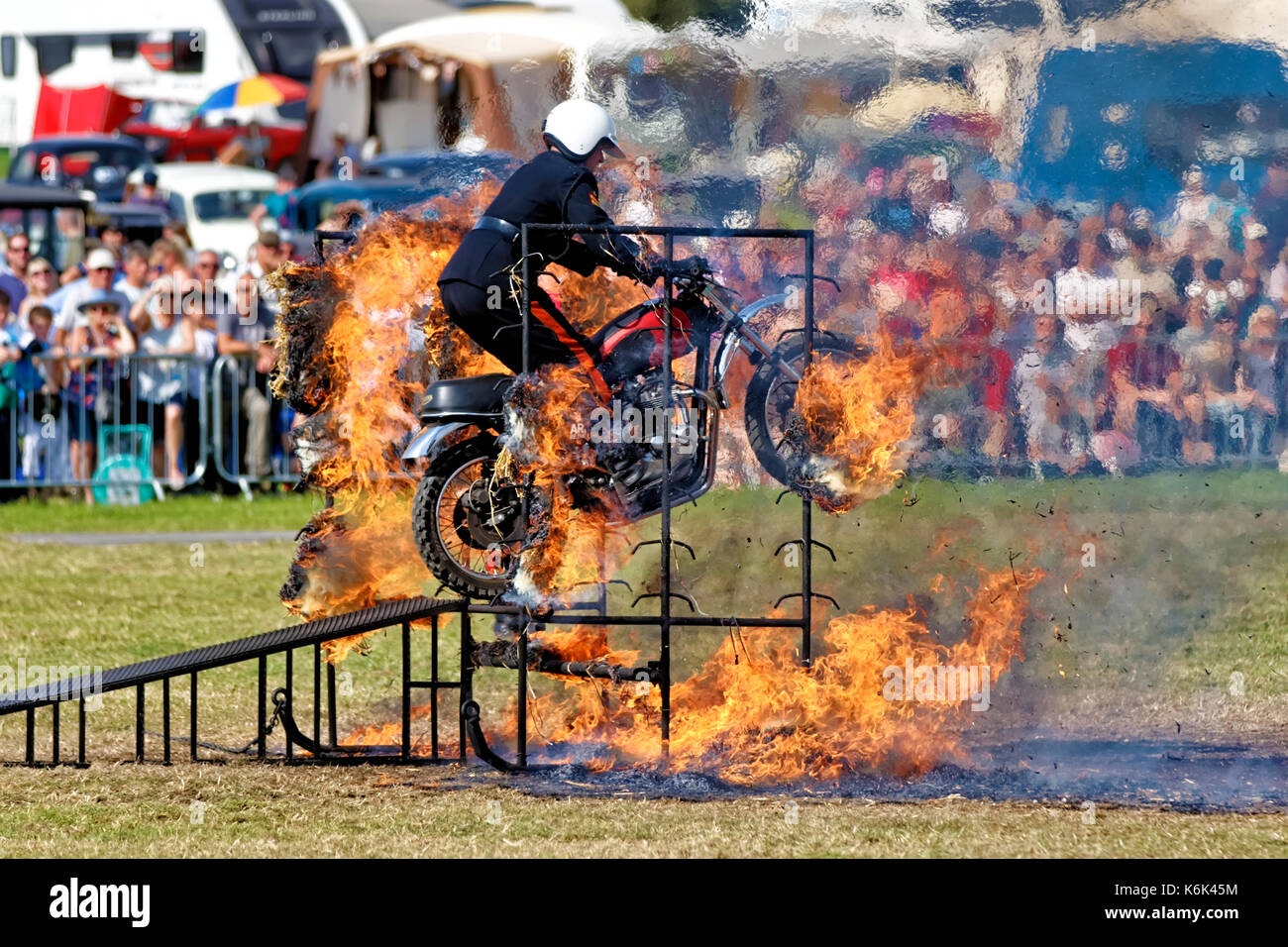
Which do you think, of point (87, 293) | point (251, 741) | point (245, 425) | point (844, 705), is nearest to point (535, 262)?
point (844, 705)

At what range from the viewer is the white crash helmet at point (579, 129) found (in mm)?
8734

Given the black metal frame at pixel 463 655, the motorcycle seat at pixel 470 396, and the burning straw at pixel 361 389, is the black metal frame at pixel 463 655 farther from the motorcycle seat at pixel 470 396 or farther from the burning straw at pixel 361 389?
the burning straw at pixel 361 389

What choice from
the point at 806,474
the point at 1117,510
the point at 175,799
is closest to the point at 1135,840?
the point at 806,474

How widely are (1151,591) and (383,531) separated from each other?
6147 millimetres

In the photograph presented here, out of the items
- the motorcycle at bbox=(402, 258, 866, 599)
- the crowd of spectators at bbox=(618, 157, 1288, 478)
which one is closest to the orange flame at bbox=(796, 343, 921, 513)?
the motorcycle at bbox=(402, 258, 866, 599)

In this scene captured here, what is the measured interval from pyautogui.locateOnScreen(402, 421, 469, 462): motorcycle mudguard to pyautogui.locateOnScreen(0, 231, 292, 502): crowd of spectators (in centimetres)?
989

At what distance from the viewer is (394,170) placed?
78.5 feet

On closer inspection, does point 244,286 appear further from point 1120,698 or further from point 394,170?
point 1120,698

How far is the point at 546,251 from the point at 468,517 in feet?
4.57

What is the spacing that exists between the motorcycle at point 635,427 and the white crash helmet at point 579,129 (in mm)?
792

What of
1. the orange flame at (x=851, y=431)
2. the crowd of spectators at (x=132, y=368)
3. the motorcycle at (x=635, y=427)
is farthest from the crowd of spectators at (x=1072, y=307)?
the crowd of spectators at (x=132, y=368)

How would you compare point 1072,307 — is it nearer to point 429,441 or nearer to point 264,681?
point 429,441

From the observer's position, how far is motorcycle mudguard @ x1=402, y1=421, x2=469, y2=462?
893 centimetres

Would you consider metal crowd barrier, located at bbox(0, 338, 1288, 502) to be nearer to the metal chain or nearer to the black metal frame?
the metal chain
